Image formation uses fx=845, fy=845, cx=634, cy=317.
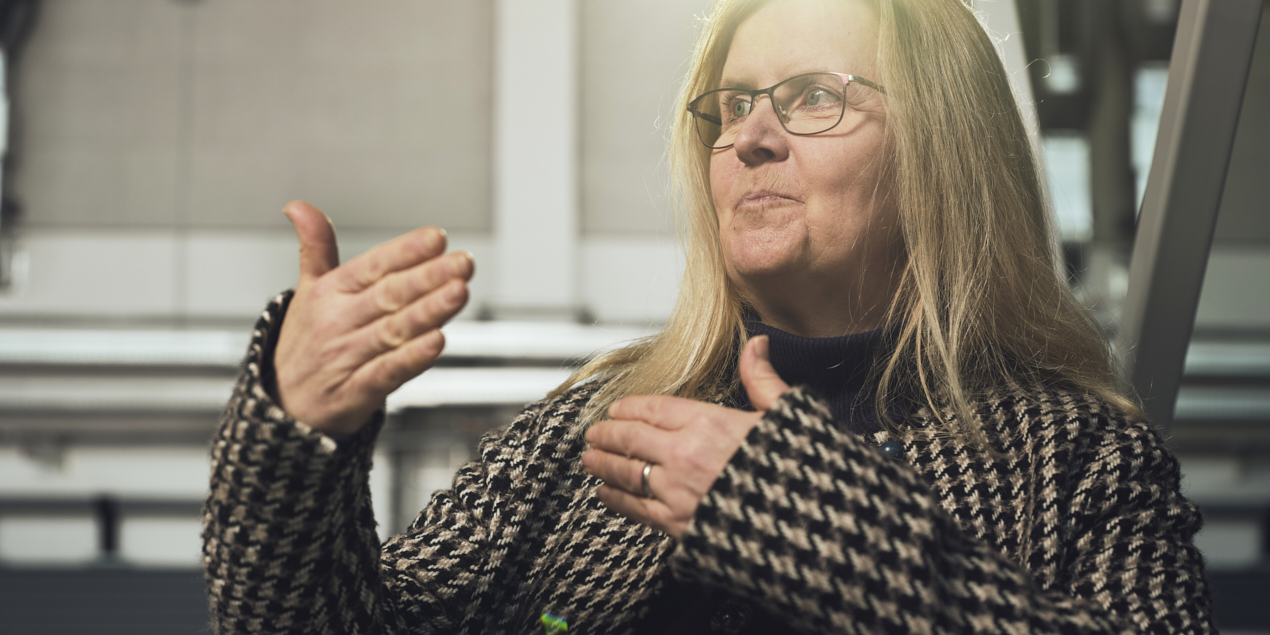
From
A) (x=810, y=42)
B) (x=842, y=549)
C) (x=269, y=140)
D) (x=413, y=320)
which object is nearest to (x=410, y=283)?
(x=413, y=320)

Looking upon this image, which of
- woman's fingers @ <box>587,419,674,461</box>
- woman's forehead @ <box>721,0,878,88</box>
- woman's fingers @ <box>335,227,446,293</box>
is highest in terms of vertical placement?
woman's forehead @ <box>721,0,878,88</box>

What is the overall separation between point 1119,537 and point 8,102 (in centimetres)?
461

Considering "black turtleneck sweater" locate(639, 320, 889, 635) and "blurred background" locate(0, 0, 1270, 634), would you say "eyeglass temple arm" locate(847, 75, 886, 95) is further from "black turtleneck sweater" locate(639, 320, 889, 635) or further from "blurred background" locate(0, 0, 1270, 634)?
"blurred background" locate(0, 0, 1270, 634)

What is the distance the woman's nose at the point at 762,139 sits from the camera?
833 millimetres

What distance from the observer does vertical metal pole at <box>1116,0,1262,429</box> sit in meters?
0.89

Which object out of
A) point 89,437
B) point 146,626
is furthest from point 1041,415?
point 89,437

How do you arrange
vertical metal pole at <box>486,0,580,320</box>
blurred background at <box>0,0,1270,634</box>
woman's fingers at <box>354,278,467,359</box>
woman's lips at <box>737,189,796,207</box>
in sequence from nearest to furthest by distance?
woman's fingers at <box>354,278,467,359</box> → woman's lips at <box>737,189,796,207</box> → blurred background at <box>0,0,1270,634</box> → vertical metal pole at <box>486,0,580,320</box>

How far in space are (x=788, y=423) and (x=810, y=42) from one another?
19.3 inches

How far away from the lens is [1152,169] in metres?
0.96

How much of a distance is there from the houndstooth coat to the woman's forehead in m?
0.37

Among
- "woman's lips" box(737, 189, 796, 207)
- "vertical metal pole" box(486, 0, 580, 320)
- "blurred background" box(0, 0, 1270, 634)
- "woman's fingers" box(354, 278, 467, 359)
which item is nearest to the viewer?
"woman's fingers" box(354, 278, 467, 359)

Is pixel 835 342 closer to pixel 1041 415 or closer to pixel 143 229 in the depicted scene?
pixel 1041 415

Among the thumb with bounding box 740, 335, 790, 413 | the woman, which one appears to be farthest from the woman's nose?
the thumb with bounding box 740, 335, 790, 413

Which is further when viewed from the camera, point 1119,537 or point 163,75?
point 163,75
